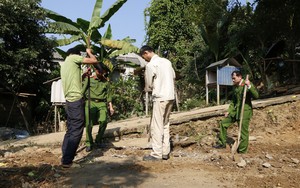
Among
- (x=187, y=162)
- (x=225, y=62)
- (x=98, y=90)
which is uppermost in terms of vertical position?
(x=225, y=62)

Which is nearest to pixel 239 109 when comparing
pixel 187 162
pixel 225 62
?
pixel 187 162

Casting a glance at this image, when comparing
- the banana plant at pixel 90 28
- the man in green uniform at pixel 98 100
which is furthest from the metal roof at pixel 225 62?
the man in green uniform at pixel 98 100

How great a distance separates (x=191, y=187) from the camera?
377 centimetres

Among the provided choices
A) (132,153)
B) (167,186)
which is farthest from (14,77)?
(167,186)

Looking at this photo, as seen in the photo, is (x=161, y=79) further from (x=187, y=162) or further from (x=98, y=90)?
(x=98, y=90)

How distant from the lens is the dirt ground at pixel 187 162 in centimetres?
398

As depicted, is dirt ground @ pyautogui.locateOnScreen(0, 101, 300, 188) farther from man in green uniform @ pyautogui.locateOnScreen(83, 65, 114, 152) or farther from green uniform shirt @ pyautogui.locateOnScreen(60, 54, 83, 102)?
green uniform shirt @ pyautogui.locateOnScreen(60, 54, 83, 102)

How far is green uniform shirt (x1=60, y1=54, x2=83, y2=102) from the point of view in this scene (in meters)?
4.89

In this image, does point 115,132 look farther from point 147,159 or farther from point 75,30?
point 75,30

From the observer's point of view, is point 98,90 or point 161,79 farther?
point 98,90

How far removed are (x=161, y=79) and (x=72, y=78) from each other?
1379 millimetres

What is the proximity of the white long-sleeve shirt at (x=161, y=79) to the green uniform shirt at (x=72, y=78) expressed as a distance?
1.11m

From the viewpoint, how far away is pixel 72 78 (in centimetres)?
493

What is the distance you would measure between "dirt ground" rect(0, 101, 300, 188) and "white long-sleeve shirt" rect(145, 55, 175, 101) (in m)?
1.04
